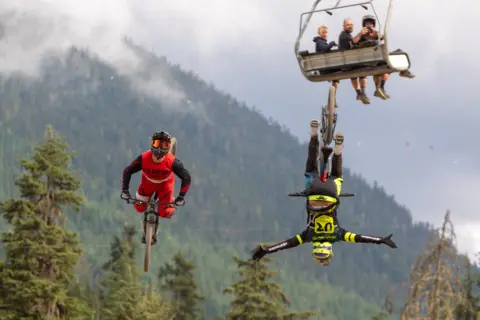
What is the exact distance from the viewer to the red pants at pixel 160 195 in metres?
20.5

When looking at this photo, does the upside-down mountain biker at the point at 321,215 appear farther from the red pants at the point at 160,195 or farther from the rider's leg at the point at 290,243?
the red pants at the point at 160,195

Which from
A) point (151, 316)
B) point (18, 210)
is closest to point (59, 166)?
point (18, 210)

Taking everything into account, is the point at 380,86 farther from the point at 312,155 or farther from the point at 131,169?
the point at 131,169

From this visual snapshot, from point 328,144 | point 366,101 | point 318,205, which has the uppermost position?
point 366,101

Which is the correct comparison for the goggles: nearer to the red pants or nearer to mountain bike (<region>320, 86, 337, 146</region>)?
the red pants

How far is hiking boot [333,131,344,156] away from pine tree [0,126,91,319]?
29.5 meters

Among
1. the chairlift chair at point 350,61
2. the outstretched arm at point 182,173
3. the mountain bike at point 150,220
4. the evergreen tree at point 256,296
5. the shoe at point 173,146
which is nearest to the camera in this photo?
the chairlift chair at point 350,61

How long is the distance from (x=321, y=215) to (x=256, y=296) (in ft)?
114

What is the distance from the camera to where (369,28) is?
18.1 m

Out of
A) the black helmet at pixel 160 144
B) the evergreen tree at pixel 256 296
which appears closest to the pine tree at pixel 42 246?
the evergreen tree at pixel 256 296

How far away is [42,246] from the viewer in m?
45.9

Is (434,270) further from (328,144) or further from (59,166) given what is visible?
(59,166)

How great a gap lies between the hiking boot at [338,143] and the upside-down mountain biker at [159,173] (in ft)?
10.7

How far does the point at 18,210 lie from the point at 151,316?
9.78m
